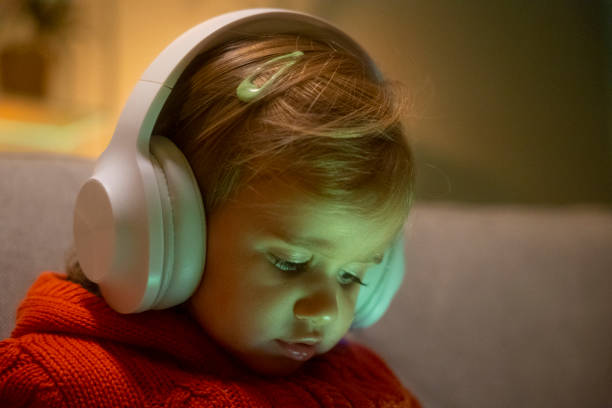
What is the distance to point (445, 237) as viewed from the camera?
3.92ft

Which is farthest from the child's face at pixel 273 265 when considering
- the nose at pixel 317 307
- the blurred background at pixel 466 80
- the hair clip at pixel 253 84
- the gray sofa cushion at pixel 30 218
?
the blurred background at pixel 466 80

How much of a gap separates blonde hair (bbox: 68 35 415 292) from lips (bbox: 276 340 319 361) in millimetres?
177

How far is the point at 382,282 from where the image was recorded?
29.2 inches

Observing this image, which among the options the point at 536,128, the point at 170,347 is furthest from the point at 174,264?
the point at 536,128

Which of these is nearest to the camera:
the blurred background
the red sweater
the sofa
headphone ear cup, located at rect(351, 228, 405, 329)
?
the red sweater

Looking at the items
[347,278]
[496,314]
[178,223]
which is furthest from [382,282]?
[496,314]

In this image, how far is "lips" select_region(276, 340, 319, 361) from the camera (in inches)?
25.0

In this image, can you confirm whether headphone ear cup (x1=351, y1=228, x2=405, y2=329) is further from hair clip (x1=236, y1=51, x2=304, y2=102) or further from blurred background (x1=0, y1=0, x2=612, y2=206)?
blurred background (x1=0, y1=0, x2=612, y2=206)

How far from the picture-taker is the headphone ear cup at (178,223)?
0.57 meters

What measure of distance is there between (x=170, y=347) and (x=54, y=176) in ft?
1.51

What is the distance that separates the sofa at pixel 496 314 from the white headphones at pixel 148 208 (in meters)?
0.39

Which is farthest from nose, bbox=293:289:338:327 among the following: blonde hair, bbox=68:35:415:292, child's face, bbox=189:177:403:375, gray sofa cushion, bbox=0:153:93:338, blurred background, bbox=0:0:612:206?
blurred background, bbox=0:0:612:206

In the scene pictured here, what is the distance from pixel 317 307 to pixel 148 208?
8.4 inches

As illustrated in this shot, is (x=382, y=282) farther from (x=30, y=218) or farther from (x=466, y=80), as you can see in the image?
(x=466, y=80)
